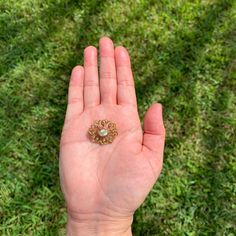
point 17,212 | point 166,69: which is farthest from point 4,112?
point 166,69

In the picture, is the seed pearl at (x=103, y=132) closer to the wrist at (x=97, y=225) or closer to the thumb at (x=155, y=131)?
the thumb at (x=155, y=131)

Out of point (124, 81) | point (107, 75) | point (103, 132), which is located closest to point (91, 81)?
point (107, 75)

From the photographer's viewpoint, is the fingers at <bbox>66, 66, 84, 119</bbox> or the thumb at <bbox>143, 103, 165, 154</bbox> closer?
the thumb at <bbox>143, 103, 165, 154</bbox>

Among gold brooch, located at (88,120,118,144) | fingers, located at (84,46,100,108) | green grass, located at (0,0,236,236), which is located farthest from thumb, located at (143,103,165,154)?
green grass, located at (0,0,236,236)

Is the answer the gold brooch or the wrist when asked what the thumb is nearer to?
the gold brooch

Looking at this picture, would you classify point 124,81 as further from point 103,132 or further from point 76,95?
point 103,132

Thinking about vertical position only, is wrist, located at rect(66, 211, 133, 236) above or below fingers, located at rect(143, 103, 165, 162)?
below

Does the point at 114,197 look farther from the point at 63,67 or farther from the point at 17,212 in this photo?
the point at 63,67
